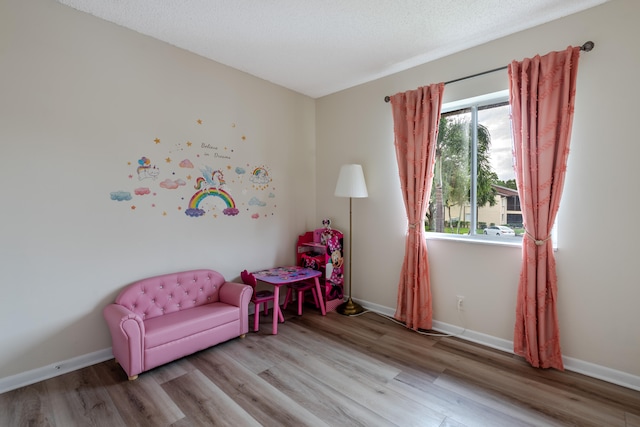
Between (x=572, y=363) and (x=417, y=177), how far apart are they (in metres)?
1.94

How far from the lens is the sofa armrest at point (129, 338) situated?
208 cm

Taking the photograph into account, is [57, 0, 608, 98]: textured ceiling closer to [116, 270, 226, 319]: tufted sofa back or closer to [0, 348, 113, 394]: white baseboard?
[116, 270, 226, 319]: tufted sofa back

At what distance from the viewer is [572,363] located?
226 cm

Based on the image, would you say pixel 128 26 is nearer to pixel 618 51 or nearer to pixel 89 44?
pixel 89 44

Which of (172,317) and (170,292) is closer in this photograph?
(172,317)

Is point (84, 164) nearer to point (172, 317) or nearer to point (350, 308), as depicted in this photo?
point (172, 317)

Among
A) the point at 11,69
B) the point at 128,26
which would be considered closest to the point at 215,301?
the point at 11,69

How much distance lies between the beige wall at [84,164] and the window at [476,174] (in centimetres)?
228

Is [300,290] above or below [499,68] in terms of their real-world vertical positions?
below

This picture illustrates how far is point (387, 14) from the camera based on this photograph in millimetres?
2279

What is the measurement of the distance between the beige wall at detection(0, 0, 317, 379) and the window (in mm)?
2282

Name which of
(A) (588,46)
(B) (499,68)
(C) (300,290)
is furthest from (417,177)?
(C) (300,290)

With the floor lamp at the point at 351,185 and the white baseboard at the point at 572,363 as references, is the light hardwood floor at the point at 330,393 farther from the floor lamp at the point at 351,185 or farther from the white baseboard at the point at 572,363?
the floor lamp at the point at 351,185

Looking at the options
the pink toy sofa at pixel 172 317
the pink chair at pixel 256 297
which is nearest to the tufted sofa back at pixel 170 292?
the pink toy sofa at pixel 172 317
